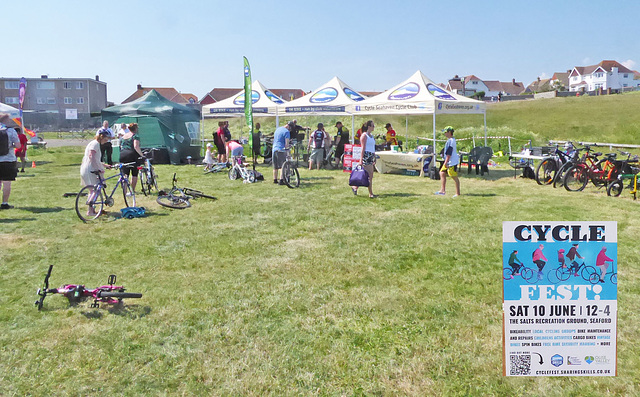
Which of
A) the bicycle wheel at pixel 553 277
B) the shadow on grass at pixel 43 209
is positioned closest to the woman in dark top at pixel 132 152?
the shadow on grass at pixel 43 209

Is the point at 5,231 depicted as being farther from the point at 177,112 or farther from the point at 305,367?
the point at 177,112

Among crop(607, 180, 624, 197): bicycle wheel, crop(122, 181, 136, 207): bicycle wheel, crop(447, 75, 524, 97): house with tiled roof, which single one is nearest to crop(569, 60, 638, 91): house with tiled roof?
crop(447, 75, 524, 97): house with tiled roof

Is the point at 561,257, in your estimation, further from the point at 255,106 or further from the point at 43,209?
the point at 255,106

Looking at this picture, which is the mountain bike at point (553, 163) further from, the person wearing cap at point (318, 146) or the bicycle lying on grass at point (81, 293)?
the bicycle lying on grass at point (81, 293)

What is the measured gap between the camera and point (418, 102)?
14906 mm

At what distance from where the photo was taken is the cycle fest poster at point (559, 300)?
2320 millimetres

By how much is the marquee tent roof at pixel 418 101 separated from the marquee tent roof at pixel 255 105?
4.21 metres

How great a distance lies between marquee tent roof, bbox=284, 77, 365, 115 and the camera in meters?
17.9

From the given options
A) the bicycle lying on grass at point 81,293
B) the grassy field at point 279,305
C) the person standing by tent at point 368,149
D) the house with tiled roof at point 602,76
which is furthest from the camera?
the house with tiled roof at point 602,76

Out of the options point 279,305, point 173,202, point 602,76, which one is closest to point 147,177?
point 173,202

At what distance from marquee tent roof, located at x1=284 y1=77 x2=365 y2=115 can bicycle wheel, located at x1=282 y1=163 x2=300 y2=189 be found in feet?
18.4

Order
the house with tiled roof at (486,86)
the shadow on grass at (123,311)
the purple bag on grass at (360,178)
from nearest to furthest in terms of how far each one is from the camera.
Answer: the shadow on grass at (123,311) → the purple bag on grass at (360,178) → the house with tiled roof at (486,86)

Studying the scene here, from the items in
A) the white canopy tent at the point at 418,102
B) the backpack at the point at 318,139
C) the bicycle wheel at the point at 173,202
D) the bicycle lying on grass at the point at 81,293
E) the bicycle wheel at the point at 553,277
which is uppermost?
the white canopy tent at the point at 418,102

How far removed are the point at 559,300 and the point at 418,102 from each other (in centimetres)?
1320
